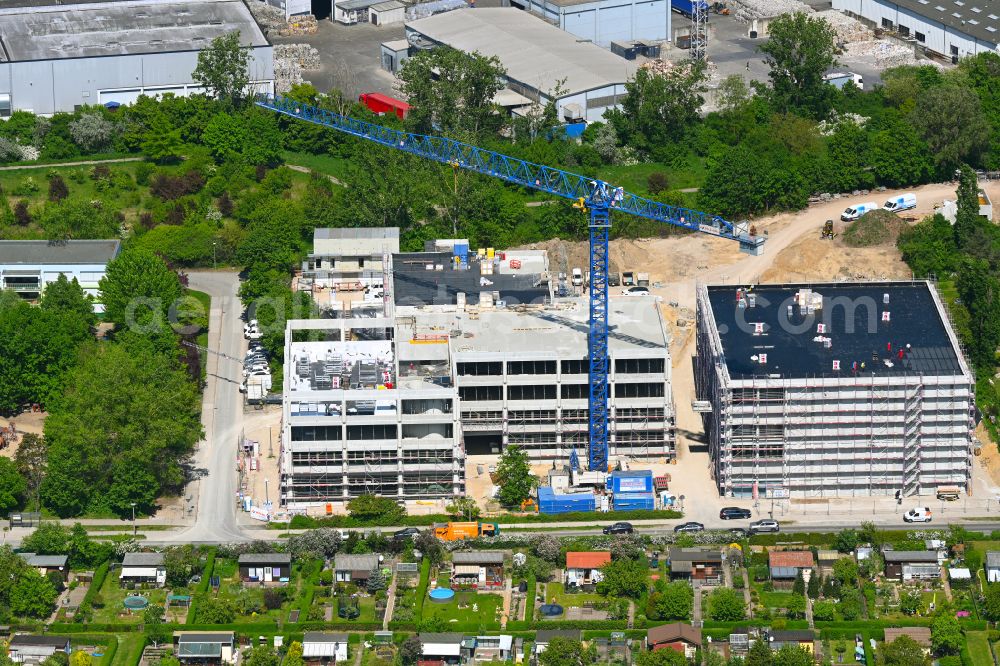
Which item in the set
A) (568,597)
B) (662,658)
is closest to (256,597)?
(568,597)

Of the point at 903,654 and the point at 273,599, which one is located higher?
the point at 273,599

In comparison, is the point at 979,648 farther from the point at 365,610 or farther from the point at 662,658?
the point at 365,610

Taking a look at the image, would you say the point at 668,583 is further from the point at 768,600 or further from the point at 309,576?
the point at 309,576

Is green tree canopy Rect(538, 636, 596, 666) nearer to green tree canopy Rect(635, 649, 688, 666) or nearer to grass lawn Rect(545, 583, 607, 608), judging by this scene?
green tree canopy Rect(635, 649, 688, 666)

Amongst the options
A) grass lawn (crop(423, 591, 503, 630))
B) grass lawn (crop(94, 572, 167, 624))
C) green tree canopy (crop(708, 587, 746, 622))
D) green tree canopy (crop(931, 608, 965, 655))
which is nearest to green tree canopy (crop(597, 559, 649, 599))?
green tree canopy (crop(708, 587, 746, 622))

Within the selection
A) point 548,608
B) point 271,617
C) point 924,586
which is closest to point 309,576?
point 271,617

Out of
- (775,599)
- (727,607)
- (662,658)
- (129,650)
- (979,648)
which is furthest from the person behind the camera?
(775,599)
